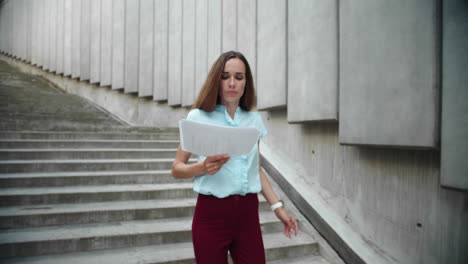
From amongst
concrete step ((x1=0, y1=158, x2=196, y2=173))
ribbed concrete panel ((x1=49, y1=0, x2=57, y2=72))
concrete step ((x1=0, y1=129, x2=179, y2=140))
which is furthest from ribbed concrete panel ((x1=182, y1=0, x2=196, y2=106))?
ribbed concrete panel ((x1=49, y1=0, x2=57, y2=72))

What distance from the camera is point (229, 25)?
4887 millimetres

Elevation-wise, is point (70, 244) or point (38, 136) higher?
point (38, 136)

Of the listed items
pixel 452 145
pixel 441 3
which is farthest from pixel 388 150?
pixel 441 3

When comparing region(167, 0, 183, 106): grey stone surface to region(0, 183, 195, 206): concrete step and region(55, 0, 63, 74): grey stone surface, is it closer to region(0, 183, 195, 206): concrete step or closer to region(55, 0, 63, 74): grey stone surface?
region(0, 183, 195, 206): concrete step

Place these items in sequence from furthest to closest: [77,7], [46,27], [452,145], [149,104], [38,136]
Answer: [46,27], [77,7], [149,104], [38,136], [452,145]

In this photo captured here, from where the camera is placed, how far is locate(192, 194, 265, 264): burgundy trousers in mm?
1237

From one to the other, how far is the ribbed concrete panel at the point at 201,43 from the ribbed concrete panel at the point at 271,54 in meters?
1.90

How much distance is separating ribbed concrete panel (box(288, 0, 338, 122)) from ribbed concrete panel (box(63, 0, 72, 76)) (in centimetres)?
981

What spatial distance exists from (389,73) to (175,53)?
5.27m

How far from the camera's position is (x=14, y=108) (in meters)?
6.34

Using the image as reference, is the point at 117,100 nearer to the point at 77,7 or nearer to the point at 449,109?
the point at 77,7

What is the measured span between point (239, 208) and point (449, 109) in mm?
1248

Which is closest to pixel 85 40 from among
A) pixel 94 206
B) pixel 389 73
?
pixel 94 206

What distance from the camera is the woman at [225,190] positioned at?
4.09 ft
